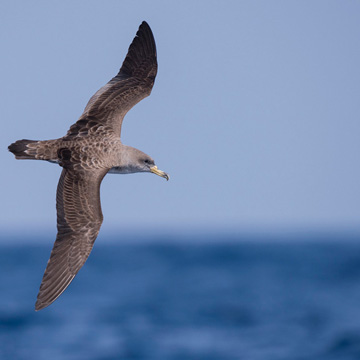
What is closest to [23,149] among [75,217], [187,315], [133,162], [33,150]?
[33,150]

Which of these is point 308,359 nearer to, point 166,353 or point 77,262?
point 166,353

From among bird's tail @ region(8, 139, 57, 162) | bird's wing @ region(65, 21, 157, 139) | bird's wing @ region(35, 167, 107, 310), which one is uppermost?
bird's wing @ region(65, 21, 157, 139)

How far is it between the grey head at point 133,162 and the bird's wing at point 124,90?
2.42 ft

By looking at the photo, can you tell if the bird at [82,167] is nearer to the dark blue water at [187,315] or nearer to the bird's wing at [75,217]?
the bird's wing at [75,217]

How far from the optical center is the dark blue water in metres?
32.6

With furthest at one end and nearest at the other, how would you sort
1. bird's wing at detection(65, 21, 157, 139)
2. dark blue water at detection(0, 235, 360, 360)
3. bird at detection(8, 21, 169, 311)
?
1. dark blue water at detection(0, 235, 360, 360)
2. bird's wing at detection(65, 21, 157, 139)
3. bird at detection(8, 21, 169, 311)

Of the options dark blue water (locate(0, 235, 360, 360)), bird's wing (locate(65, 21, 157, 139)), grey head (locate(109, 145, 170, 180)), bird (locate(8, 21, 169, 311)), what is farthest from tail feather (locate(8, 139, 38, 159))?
dark blue water (locate(0, 235, 360, 360))

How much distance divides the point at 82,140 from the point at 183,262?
191 feet

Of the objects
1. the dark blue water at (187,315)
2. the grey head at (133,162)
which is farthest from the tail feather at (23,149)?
the dark blue water at (187,315)

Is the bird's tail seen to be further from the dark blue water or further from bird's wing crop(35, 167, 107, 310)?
the dark blue water

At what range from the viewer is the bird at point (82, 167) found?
13508 millimetres

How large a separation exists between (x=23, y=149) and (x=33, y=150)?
0.83ft

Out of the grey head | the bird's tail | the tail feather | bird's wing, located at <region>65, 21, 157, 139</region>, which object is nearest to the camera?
the bird's tail

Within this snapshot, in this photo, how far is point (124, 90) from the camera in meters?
16.1
